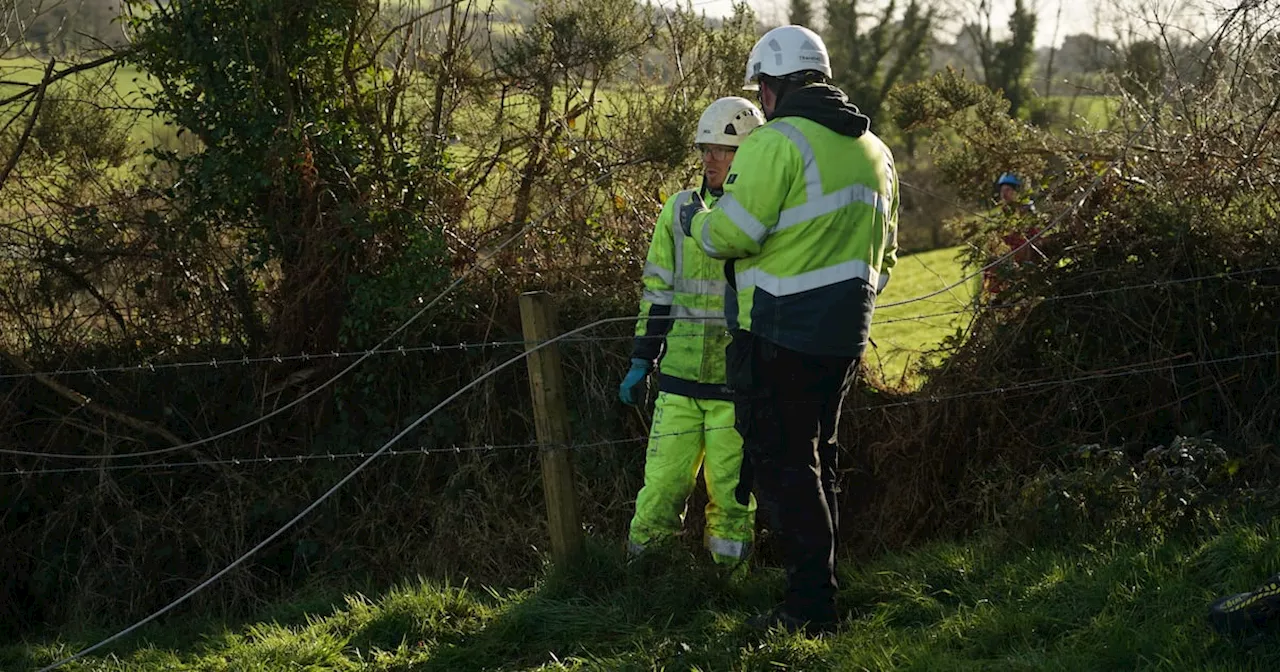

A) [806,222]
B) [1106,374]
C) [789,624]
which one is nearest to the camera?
[806,222]

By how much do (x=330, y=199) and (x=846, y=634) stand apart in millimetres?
4594

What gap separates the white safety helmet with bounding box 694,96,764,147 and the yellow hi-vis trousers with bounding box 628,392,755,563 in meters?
1.18

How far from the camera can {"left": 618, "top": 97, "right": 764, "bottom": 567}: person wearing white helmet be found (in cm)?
573

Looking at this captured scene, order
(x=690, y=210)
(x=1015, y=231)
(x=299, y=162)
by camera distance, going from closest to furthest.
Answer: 1. (x=690, y=210)
2. (x=299, y=162)
3. (x=1015, y=231)

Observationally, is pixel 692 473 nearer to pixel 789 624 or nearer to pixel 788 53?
pixel 789 624

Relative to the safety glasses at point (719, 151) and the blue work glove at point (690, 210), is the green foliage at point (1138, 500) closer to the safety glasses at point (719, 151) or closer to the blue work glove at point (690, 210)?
the blue work glove at point (690, 210)

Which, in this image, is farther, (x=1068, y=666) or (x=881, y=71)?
(x=881, y=71)

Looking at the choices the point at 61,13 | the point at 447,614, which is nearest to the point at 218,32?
the point at 61,13

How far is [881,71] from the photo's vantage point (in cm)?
3722

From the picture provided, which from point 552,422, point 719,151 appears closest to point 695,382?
Answer: point 552,422

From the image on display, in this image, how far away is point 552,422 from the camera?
5285 millimetres

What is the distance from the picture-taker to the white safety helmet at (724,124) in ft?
18.6

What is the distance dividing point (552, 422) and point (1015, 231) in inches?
147

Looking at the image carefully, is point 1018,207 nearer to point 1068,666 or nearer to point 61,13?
point 1068,666
